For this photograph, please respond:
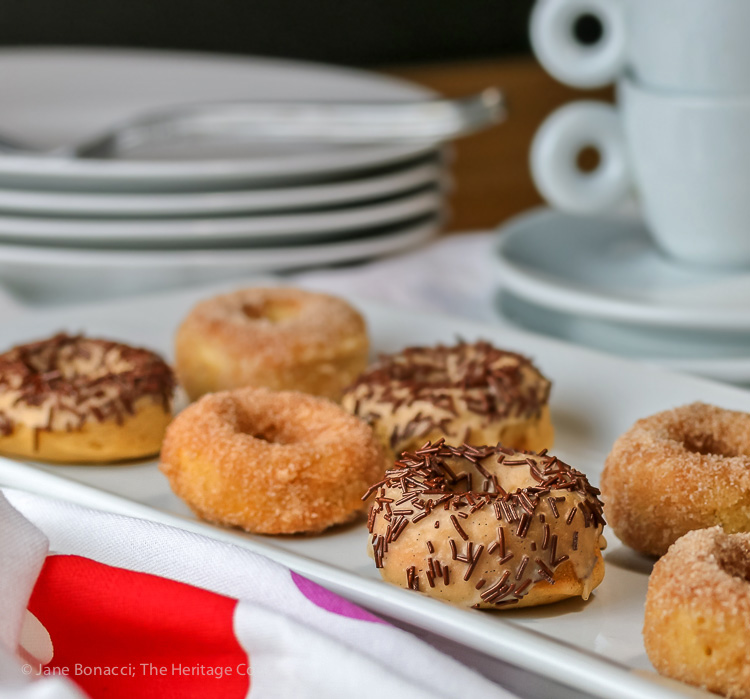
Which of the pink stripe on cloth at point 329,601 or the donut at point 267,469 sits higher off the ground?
the pink stripe on cloth at point 329,601

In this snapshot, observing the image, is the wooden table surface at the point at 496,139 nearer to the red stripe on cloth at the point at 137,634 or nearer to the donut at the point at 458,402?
the donut at the point at 458,402

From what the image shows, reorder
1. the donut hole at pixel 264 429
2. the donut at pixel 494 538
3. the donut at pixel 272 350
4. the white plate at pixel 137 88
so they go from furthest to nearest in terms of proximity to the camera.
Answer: the white plate at pixel 137 88, the donut at pixel 272 350, the donut hole at pixel 264 429, the donut at pixel 494 538

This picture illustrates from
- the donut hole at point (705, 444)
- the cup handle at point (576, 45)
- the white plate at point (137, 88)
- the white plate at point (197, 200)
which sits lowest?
the donut hole at point (705, 444)

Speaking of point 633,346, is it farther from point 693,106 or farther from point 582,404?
point 693,106

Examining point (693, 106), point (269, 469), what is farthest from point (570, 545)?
point (693, 106)

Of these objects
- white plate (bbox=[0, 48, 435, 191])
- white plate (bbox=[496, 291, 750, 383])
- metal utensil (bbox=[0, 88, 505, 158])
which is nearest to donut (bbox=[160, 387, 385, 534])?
white plate (bbox=[496, 291, 750, 383])

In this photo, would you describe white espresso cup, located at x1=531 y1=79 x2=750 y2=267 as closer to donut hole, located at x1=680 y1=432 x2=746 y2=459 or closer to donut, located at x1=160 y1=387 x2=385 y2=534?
donut hole, located at x1=680 y1=432 x2=746 y2=459

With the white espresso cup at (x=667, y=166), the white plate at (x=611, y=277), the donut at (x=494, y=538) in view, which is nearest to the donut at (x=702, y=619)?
the donut at (x=494, y=538)
